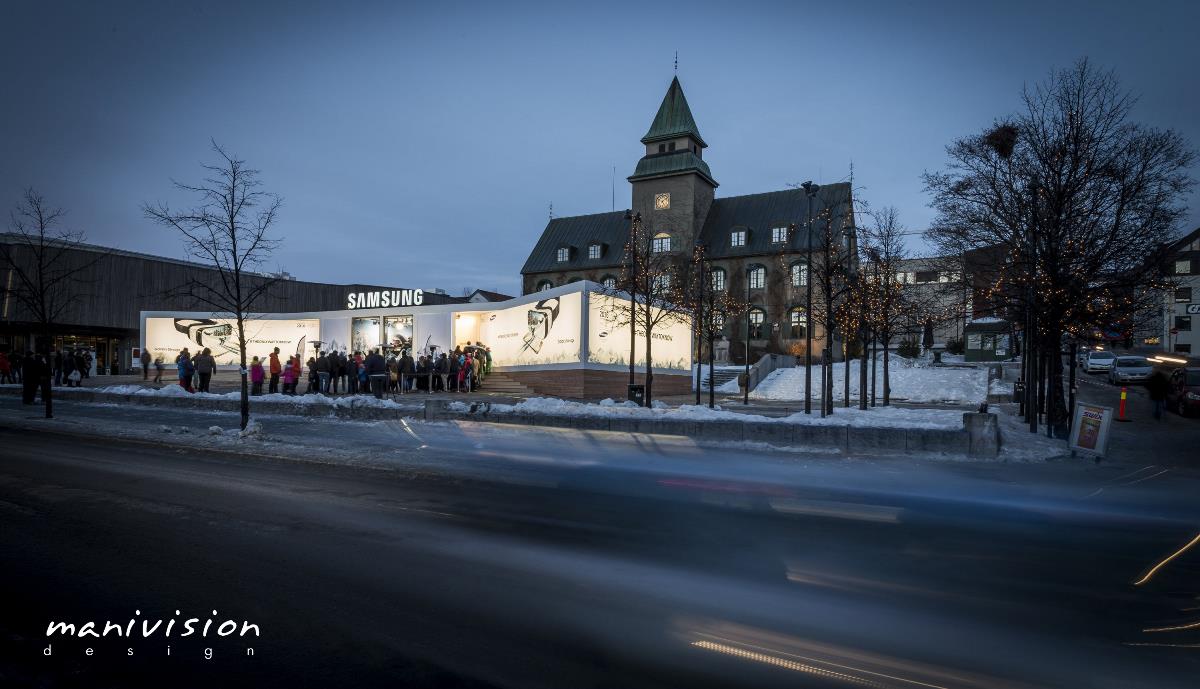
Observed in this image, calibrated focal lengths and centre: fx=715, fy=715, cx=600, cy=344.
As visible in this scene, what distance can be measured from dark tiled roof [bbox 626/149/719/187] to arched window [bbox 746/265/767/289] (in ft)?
31.3

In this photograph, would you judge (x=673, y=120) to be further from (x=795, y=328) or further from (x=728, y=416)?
(x=728, y=416)

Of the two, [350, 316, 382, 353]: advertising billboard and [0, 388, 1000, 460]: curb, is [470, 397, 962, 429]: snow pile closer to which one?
[0, 388, 1000, 460]: curb

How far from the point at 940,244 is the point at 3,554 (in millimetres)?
25432

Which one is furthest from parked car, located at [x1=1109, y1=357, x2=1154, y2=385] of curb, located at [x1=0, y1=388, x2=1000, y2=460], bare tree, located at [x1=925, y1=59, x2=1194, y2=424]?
curb, located at [x1=0, y1=388, x2=1000, y2=460]

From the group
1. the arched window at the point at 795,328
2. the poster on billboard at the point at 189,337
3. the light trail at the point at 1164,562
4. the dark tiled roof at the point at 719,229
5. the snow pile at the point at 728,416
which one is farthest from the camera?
the dark tiled roof at the point at 719,229

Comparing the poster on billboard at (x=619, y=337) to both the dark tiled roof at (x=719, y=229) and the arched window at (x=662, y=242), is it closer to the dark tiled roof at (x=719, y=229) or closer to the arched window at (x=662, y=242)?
the dark tiled roof at (x=719, y=229)

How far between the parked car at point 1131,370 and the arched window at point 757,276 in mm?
27280

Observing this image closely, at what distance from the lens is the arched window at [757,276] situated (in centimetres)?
6050

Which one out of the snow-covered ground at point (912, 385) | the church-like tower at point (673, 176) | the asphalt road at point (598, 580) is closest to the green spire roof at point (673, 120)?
the church-like tower at point (673, 176)

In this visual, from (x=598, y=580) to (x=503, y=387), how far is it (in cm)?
2468

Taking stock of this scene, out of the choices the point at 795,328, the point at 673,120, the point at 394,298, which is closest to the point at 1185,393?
the point at 795,328

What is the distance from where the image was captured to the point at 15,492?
28.2 feet

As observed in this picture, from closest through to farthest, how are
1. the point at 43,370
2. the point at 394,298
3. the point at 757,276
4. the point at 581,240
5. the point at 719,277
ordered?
the point at 43,370, the point at 394,298, the point at 757,276, the point at 719,277, the point at 581,240

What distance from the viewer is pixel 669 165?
61.4m
